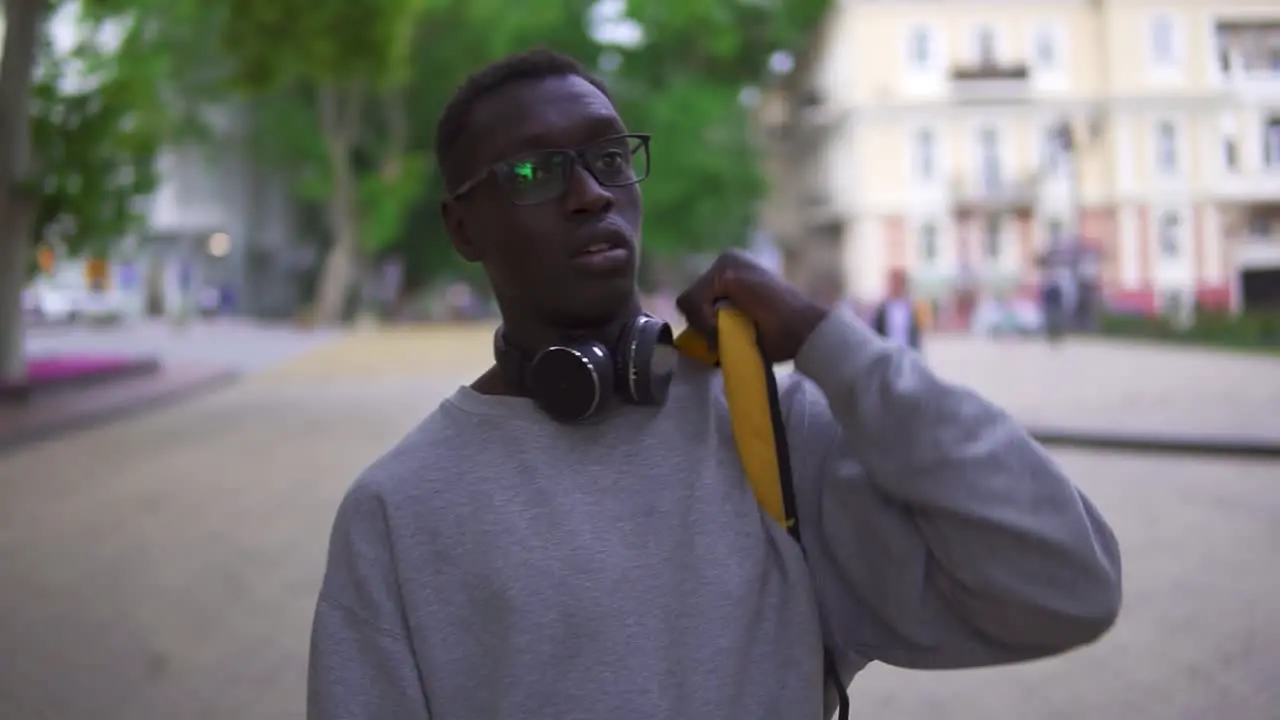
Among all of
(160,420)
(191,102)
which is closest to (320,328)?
(191,102)

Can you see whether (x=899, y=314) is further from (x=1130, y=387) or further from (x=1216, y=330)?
(x=1216, y=330)

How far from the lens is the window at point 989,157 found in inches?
1726

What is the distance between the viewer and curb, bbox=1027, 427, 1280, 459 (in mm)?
10266

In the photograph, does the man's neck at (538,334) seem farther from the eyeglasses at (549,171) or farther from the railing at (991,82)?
the railing at (991,82)

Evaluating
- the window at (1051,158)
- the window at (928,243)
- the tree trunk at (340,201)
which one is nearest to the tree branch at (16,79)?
the tree trunk at (340,201)

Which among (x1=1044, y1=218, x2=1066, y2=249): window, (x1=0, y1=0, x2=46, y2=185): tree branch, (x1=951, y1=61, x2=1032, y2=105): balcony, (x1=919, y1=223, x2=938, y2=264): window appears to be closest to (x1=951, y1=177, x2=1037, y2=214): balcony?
(x1=1044, y1=218, x2=1066, y2=249): window

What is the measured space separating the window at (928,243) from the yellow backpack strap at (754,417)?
146ft

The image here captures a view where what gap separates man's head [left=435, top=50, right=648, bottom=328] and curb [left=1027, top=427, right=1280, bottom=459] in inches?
377

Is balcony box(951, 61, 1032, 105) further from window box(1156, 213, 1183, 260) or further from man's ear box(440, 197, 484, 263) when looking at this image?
man's ear box(440, 197, 484, 263)

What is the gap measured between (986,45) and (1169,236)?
8283 millimetres

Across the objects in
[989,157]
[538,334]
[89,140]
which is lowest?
[538,334]

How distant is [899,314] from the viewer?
1193 centimetres

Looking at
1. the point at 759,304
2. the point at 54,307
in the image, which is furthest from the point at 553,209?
the point at 54,307

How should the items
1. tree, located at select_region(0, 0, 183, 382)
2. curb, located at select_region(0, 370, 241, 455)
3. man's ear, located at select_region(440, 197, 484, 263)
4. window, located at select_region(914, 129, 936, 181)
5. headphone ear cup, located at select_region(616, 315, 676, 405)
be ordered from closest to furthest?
headphone ear cup, located at select_region(616, 315, 676, 405) → man's ear, located at select_region(440, 197, 484, 263) → curb, located at select_region(0, 370, 241, 455) → tree, located at select_region(0, 0, 183, 382) → window, located at select_region(914, 129, 936, 181)
